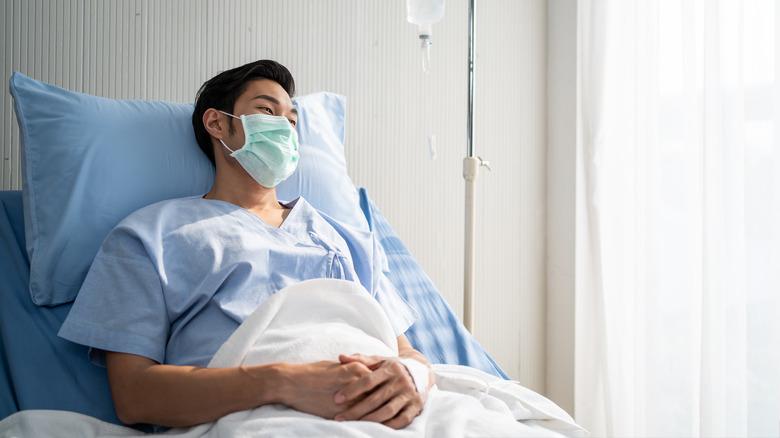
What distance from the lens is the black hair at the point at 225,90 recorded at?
4.41 ft

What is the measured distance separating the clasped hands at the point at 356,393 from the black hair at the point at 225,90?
728mm

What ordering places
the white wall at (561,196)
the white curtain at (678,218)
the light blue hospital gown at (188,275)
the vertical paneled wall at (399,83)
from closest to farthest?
1. the light blue hospital gown at (188,275)
2. the white curtain at (678,218)
3. the vertical paneled wall at (399,83)
4. the white wall at (561,196)

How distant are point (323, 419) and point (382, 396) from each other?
0.11 m

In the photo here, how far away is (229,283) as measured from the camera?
1.07 m

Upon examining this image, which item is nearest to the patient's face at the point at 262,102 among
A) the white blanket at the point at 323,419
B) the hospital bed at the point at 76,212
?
the hospital bed at the point at 76,212

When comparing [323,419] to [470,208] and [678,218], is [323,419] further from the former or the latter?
[678,218]

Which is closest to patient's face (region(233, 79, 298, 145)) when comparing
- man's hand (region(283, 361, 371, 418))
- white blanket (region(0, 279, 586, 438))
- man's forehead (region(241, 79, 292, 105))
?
man's forehead (region(241, 79, 292, 105))

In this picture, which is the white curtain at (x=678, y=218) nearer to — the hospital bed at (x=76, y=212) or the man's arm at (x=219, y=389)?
the hospital bed at (x=76, y=212)

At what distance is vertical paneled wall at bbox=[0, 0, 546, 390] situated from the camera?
1.56 metres

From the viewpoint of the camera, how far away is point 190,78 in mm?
1688

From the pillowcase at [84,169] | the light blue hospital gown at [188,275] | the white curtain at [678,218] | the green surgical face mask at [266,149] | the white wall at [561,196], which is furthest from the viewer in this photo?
the white wall at [561,196]

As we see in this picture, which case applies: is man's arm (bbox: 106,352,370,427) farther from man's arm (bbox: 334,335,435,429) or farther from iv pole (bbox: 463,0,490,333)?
iv pole (bbox: 463,0,490,333)

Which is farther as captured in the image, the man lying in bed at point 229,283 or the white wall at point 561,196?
the white wall at point 561,196

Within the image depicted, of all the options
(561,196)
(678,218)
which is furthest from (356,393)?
(561,196)
